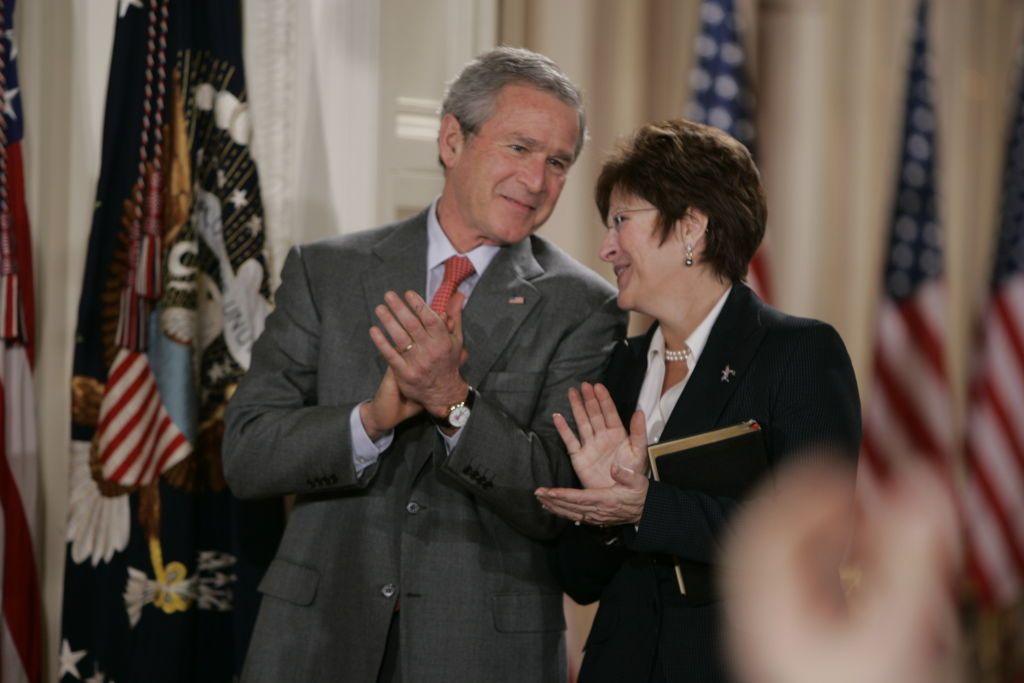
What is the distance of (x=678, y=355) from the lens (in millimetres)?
2324

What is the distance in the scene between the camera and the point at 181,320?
2.99 meters

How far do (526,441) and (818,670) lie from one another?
940mm

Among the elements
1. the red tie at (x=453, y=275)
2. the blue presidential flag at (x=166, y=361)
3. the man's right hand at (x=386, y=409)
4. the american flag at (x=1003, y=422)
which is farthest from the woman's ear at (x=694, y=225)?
the american flag at (x=1003, y=422)

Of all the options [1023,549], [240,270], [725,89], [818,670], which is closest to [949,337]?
[1023,549]


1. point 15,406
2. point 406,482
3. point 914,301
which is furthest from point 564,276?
point 914,301

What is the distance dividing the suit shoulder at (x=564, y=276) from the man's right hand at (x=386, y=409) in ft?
1.48

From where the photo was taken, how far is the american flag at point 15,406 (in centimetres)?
283

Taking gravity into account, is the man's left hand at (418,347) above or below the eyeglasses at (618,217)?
below

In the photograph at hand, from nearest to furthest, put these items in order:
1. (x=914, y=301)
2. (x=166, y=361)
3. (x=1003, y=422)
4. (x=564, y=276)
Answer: (x=564, y=276)
(x=166, y=361)
(x=914, y=301)
(x=1003, y=422)

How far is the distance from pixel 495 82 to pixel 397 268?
0.44 meters

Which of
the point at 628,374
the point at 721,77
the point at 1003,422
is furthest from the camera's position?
the point at 1003,422

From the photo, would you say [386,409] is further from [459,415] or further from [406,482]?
[406,482]

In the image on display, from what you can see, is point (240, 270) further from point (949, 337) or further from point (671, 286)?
point (949, 337)

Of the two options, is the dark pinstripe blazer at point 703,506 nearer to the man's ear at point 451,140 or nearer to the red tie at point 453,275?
the red tie at point 453,275
